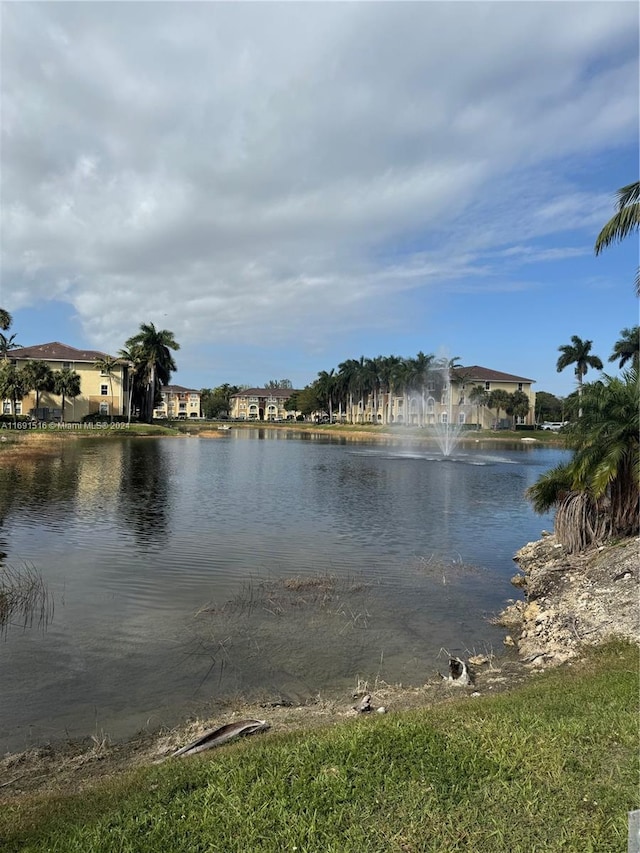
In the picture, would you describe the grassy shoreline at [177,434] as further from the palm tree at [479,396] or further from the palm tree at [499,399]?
the palm tree at [479,396]

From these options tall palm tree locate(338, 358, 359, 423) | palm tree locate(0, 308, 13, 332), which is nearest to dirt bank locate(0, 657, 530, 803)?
palm tree locate(0, 308, 13, 332)

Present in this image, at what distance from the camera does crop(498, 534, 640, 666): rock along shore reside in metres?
9.68

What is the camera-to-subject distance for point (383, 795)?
184 inches

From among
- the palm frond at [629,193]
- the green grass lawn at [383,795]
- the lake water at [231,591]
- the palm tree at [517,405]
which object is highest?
the palm frond at [629,193]

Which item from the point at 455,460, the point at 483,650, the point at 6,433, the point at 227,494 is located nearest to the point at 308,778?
the point at 483,650

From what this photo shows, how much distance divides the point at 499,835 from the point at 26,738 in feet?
18.8

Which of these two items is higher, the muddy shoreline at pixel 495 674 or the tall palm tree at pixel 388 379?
the tall palm tree at pixel 388 379

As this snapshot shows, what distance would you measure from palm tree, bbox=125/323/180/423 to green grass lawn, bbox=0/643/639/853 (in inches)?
3610

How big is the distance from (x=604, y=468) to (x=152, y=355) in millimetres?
86825

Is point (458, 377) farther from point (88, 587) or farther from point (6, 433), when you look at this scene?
point (88, 587)

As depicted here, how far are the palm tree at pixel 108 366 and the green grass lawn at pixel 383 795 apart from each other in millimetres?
88951

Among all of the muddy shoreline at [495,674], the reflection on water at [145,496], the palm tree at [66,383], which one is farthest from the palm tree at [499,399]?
the muddy shoreline at [495,674]

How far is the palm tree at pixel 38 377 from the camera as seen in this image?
74875 mm

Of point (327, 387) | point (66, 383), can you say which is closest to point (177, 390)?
point (327, 387)
